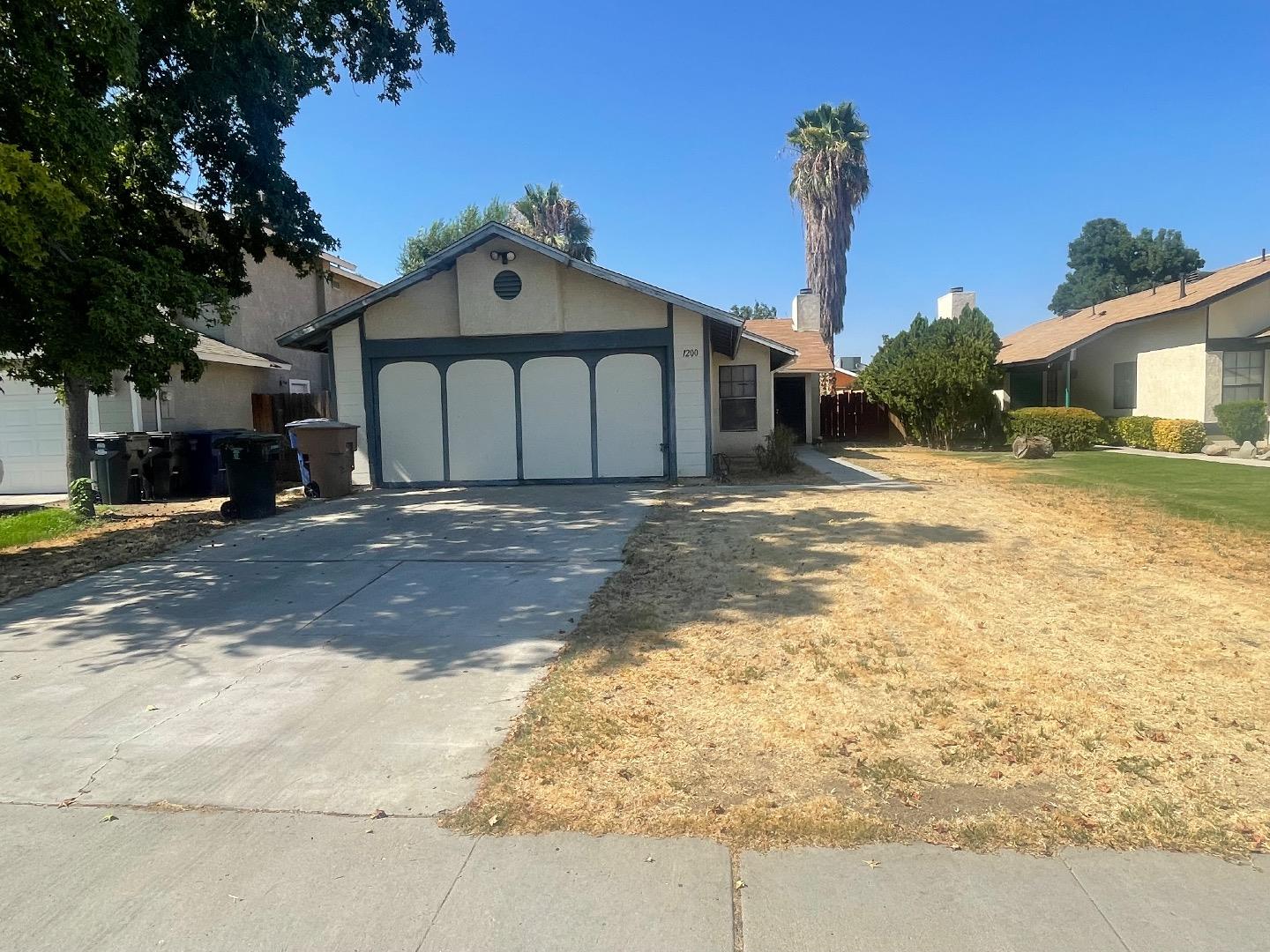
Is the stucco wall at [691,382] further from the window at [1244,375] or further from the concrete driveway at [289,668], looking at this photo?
the window at [1244,375]

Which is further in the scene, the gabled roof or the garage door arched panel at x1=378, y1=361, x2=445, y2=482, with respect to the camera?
the garage door arched panel at x1=378, y1=361, x2=445, y2=482

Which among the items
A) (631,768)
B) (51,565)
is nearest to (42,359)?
(51,565)

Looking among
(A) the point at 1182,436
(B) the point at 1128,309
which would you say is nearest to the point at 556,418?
(A) the point at 1182,436

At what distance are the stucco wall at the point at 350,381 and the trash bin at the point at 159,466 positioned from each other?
284cm

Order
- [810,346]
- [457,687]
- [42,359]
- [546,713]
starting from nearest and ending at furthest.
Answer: [546,713], [457,687], [42,359], [810,346]

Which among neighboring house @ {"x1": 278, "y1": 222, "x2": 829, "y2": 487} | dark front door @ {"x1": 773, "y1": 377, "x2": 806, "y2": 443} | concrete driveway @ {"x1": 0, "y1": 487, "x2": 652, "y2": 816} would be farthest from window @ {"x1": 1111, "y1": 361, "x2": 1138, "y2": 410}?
concrete driveway @ {"x1": 0, "y1": 487, "x2": 652, "y2": 816}

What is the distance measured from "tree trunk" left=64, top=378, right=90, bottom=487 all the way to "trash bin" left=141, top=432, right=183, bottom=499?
173cm

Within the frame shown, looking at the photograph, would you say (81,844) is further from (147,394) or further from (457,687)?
(147,394)

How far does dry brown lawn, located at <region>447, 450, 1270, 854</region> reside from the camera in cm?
336

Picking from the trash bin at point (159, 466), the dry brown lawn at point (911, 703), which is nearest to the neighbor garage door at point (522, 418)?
the trash bin at point (159, 466)

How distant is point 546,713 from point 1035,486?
11.5 metres

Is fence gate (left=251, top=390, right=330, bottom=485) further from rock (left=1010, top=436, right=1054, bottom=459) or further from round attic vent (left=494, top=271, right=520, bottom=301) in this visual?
A: rock (left=1010, top=436, right=1054, bottom=459)

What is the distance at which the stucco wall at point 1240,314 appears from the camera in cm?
1978

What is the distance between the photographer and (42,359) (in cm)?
934
